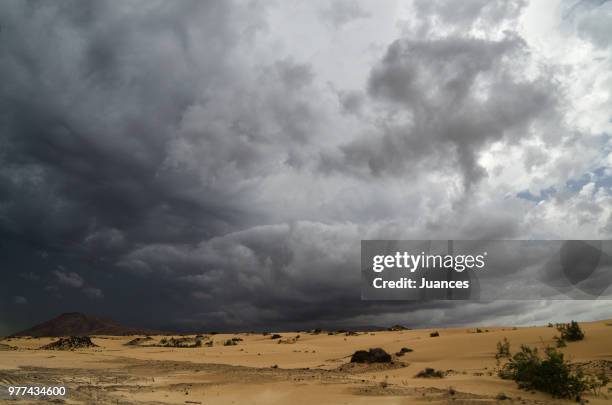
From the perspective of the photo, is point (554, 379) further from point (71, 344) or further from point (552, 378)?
point (71, 344)

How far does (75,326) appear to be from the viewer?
8650cm

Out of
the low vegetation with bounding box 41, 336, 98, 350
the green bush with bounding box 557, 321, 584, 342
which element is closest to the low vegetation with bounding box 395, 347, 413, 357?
the green bush with bounding box 557, 321, 584, 342

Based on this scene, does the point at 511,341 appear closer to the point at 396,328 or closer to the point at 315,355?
the point at 315,355

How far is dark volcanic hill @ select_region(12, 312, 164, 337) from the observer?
8189 cm

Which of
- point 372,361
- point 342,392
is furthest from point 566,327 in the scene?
point 342,392

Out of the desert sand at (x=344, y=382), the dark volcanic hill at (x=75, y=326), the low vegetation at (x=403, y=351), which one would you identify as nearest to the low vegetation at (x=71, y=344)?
the desert sand at (x=344, y=382)

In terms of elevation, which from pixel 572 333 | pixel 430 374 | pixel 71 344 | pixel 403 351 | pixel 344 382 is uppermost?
pixel 572 333

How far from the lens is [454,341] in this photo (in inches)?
1028

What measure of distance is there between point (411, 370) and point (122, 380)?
11.5m

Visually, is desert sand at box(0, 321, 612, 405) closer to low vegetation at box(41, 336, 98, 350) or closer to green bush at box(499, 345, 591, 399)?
green bush at box(499, 345, 591, 399)

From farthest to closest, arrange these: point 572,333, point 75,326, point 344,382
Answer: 1. point 75,326
2. point 572,333
3. point 344,382

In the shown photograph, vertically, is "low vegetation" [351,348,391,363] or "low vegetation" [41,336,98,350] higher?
"low vegetation" [351,348,391,363]

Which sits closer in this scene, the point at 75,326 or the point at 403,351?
the point at 403,351

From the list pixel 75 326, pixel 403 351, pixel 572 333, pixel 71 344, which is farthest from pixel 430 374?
pixel 75 326
